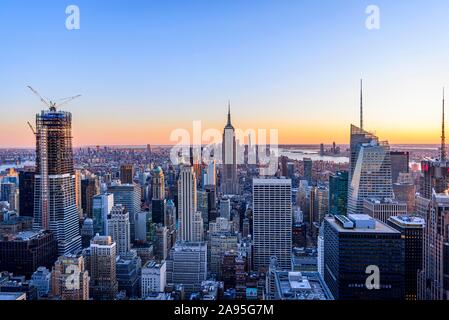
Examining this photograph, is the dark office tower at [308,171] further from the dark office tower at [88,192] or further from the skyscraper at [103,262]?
the dark office tower at [88,192]

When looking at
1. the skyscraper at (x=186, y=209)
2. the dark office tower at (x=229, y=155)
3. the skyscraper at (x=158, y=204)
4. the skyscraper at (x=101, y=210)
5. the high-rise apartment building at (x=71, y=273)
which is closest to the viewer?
the dark office tower at (x=229, y=155)

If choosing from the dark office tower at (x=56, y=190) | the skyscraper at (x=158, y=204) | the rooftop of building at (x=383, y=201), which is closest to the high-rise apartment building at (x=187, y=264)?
the skyscraper at (x=158, y=204)

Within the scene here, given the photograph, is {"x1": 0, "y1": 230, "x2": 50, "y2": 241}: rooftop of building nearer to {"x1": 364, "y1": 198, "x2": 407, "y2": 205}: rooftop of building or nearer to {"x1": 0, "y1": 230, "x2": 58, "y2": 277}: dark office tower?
{"x1": 0, "y1": 230, "x2": 58, "y2": 277}: dark office tower

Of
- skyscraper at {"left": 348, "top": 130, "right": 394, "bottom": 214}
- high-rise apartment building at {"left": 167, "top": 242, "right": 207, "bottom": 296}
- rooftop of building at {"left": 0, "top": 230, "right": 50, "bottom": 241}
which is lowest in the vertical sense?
high-rise apartment building at {"left": 167, "top": 242, "right": 207, "bottom": 296}

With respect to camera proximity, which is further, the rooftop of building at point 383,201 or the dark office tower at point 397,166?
the rooftop of building at point 383,201

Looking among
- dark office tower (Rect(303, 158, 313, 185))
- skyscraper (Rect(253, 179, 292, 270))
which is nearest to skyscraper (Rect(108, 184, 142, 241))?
skyscraper (Rect(253, 179, 292, 270))

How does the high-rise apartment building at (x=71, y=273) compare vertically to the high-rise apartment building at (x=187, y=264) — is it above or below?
above
